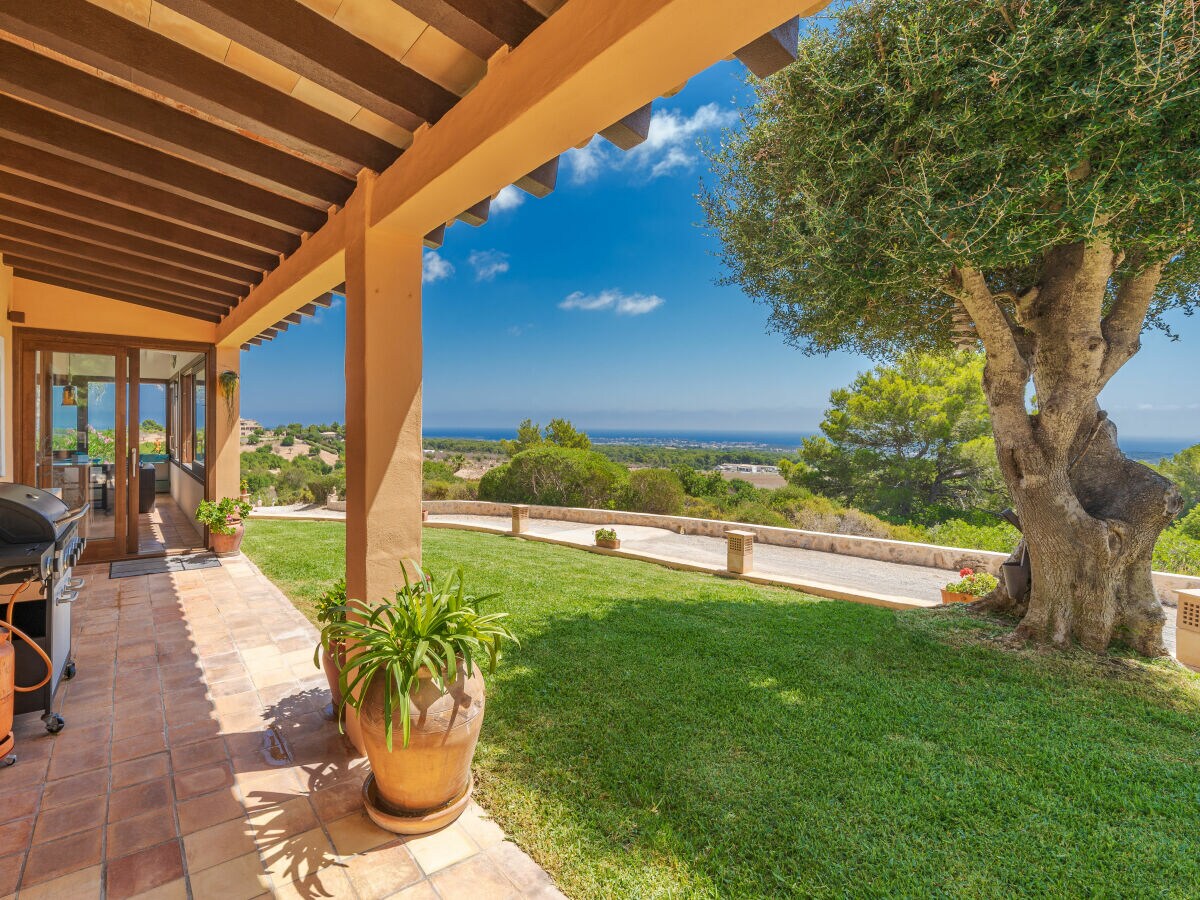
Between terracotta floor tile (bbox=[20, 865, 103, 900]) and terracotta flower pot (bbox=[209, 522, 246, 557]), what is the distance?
17.7 ft

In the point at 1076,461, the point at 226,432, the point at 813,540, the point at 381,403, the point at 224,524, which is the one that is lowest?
the point at 813,540

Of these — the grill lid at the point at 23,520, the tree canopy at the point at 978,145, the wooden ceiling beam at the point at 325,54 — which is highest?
the tree canopy at the point at 978,145

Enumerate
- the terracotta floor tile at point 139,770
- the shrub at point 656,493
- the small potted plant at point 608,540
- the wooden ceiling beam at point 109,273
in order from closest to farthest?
the terracotta floor tile at point 139,770 → the wooden ceiling beam at point 109,273 → the small potted plant at point 608,540 → the shrub at point 656,493

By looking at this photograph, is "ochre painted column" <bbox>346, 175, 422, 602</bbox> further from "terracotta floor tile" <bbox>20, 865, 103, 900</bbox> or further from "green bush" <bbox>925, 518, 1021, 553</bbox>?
"green bush" <bbox>925, 518, 1021, 553</bbox>

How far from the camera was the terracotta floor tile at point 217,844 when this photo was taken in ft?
6.38

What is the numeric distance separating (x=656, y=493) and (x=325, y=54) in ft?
38.7

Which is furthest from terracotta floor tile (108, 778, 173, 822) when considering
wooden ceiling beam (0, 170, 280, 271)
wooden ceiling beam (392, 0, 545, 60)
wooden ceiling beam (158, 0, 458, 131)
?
wooden ceiling beam (0, 170, 280, 271)

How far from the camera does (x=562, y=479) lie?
1427 centimetres

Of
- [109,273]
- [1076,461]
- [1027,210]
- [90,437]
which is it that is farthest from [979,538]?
[90,437]

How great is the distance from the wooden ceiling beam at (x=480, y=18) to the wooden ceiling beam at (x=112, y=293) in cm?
591

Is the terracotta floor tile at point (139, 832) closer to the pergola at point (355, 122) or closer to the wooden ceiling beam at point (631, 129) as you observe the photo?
the pergola at point (355, 122)

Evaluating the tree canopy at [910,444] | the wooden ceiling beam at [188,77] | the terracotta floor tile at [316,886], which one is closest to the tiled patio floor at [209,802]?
the terracotta floor tile at [316,886]

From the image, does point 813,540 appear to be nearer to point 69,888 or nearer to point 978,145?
point 978,145

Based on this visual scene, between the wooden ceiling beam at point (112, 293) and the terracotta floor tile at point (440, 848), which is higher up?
the wooden ceiling beam at point (112, 293)
